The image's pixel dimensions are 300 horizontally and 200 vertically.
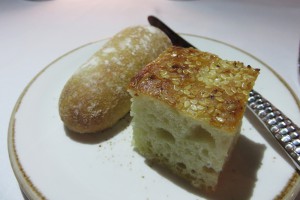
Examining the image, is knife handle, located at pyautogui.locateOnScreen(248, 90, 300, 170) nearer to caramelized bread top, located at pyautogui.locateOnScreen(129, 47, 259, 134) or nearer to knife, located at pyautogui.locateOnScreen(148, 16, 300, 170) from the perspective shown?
knife, located at pyautogui.locateOnScreen(148, 16, 300, 170)

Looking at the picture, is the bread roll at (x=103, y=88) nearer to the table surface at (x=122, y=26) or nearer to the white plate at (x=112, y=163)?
the white plate at (x=112, y=163)

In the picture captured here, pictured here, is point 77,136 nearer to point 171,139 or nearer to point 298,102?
point 171,139

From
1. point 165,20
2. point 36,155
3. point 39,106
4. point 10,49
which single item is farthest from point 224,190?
point 10,49

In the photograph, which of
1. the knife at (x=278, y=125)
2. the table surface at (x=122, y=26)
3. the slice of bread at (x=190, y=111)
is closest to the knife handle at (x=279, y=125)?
the knife at (x=278, y=125)

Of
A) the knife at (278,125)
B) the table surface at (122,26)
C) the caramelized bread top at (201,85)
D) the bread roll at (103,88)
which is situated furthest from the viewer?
the table surface at (122,26)

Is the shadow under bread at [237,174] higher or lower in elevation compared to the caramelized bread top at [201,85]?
lower

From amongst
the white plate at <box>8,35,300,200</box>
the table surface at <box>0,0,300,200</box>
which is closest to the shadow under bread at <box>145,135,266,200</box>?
the white plate at <box>8,35,300,200</box>
